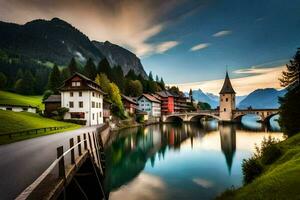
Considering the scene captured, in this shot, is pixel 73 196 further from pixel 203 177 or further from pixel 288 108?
pixel 288 108

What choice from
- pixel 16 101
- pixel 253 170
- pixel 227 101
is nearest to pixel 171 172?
pixel 253 170

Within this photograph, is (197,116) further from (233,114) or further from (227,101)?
(233,114)

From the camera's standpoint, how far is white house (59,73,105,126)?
5997 cm

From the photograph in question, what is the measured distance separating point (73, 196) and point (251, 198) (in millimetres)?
10934

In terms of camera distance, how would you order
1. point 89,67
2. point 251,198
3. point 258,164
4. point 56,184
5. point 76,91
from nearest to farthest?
point 56,184, point 251,198, point 258,164, point 76,91, point 89,67

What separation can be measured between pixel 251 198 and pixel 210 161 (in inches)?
970

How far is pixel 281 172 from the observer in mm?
11719

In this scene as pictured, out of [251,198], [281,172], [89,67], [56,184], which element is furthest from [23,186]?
[89,67]

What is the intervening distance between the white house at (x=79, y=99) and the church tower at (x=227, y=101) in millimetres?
75747

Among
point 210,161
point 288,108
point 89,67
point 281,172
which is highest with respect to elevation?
point 89,67

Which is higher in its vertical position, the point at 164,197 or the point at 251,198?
the point at 251,198

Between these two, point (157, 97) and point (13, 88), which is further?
point (157, 97)

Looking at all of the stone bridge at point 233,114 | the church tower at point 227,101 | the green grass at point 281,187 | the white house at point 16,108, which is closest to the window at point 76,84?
the white house at point 16,108

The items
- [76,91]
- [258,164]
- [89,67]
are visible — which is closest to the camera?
[258,164]
